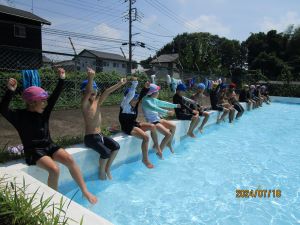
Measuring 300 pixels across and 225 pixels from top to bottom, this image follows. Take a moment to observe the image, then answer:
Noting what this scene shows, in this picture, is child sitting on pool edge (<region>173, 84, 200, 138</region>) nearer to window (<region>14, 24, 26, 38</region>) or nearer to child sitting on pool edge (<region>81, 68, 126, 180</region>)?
child sitting on pool edge (<region>81, 68, 126, 180</region>)

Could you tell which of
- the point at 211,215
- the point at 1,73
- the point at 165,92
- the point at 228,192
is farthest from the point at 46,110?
the point at 165,92

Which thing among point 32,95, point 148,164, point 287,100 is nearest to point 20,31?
point 148,164

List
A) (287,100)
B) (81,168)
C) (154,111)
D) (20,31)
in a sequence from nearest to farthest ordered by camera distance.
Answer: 1. (81,168)
2. (154,111)
3. (287,100)
4. (20,31)

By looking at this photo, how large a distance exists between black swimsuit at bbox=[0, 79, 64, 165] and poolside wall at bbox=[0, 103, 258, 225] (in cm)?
23

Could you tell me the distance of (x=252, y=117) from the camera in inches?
508

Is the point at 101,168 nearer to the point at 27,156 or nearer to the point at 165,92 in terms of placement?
the point at 27,156

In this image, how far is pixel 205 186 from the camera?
491 cm

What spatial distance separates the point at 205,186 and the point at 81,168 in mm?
2135

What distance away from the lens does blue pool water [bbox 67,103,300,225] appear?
3901 mm

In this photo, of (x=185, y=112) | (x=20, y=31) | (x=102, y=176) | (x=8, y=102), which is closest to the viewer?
(x=8, y=102)

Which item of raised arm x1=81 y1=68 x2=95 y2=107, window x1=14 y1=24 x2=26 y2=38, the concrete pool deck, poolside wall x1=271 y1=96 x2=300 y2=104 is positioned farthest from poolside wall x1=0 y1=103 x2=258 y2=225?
window x1=14 y1=24 x2=26 y2=38

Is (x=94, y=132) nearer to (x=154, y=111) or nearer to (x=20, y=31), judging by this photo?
(x=154, y=111)

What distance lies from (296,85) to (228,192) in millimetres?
23209

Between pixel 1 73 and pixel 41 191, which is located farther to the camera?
pixel 1 73
